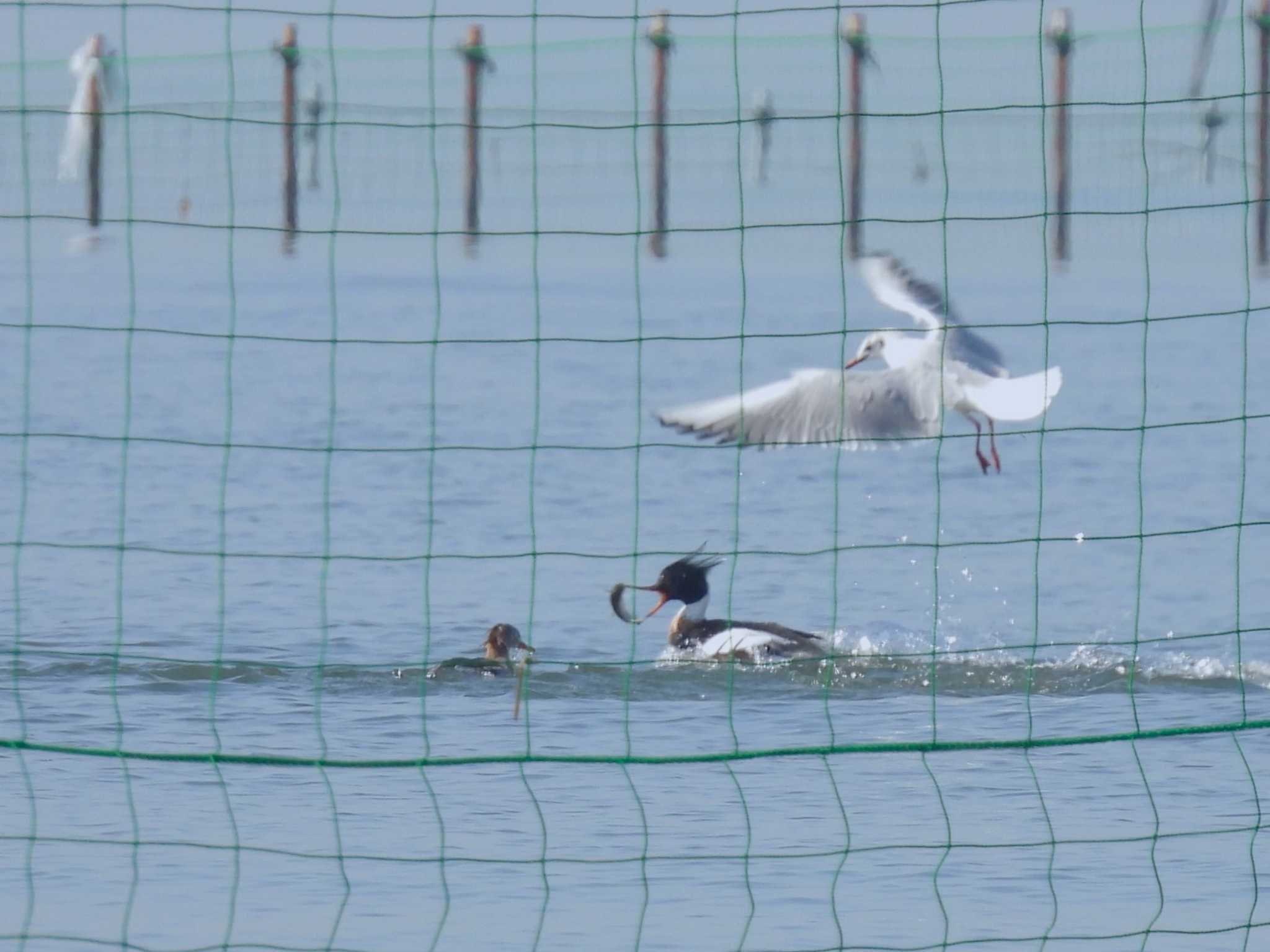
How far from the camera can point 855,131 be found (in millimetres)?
21172

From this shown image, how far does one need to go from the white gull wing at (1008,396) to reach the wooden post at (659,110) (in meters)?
12.5

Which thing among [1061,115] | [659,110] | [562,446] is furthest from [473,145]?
[562,446]

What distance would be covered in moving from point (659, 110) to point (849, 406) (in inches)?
521

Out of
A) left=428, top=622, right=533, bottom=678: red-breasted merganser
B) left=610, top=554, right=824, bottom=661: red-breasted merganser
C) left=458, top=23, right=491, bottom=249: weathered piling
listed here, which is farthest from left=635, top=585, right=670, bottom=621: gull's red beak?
left=458, top=23, right=491, bottom=249: weathered piling

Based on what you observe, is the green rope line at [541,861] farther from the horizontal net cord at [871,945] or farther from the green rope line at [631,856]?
the horizontal net cord at [871,945]

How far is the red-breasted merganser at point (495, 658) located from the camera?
791cm

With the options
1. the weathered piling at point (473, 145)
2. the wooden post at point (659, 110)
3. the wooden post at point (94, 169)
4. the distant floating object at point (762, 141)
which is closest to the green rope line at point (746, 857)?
the wooden post at point (659, 110)

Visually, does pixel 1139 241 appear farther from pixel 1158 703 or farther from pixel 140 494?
pixel 1158 703

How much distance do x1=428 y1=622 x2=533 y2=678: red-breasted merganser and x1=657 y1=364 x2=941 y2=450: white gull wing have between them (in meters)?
1.01

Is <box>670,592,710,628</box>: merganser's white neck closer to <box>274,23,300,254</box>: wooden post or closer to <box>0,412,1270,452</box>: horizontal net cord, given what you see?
<box>0,412,1270,452</box>: horizontal net cord

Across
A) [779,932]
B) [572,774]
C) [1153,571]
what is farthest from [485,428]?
[779,932]

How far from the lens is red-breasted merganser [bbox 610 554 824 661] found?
8359 millimetres

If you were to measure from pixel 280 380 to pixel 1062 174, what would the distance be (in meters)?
8.87

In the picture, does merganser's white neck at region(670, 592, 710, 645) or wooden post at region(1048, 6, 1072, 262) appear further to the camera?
wooden post at region(1048, 6, 1072, 262)
